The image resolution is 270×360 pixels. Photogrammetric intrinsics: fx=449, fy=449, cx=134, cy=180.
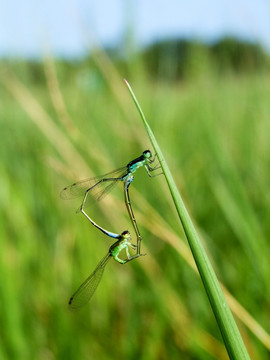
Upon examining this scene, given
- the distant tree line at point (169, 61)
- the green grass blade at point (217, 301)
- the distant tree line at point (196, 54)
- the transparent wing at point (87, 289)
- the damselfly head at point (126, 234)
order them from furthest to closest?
the distant tree line at point (196, 54) → the distant tree line at point (169, 61) → the transparent wing at point (87, 289) → the damselfly head at point (126, 234) → the green grass blade at point (217, 301)

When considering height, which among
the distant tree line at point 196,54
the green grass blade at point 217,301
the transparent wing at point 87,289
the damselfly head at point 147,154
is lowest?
the green grass blade at point 217,301

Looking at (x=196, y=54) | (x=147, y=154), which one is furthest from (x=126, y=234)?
(x=196, y=54)

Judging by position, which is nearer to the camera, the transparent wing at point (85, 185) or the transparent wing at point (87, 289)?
the transparent wing at point (87, 289)

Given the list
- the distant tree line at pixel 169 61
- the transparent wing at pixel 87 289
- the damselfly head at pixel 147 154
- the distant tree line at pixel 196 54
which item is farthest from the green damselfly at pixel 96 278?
the distant tree line at pixel 196 54

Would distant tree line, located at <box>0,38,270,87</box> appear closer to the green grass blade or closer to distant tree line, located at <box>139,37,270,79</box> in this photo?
distant tree line, located at <box>139,37,270,79</box>

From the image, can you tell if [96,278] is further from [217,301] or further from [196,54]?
[196,54]

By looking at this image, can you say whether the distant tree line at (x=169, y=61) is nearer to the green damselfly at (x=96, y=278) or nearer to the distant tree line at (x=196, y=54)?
the distant tree line at (x=196, y=54)
